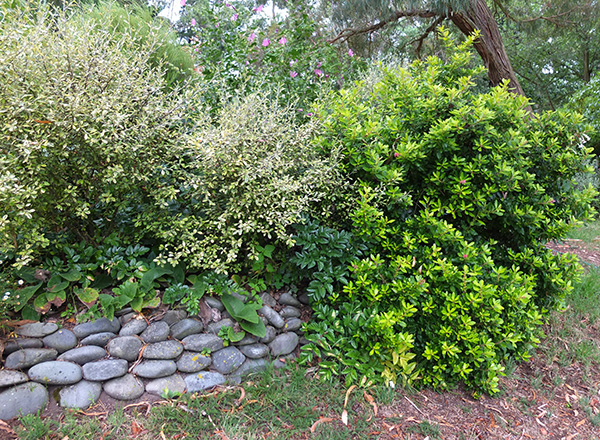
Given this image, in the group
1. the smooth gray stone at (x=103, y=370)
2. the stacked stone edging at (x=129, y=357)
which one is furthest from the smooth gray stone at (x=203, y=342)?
the smooth gray stone at (x=103, y=370)

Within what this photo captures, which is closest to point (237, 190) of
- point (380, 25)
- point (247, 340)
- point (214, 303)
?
point (214, 303)

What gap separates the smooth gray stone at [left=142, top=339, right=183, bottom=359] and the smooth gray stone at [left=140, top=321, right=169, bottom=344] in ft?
0.10

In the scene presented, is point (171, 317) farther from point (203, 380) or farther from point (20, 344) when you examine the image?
point (20, 344)

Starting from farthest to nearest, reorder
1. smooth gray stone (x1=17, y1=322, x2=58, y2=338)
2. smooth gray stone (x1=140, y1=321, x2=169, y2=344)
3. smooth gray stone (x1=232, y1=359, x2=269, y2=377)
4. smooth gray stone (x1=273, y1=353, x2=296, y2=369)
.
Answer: smooth gray stone (x1=273, y1=353, x2=296, y2=369)
smooth gray stone (x1=232, y1=359, x2=269, y2=377)
smooth gray stone (x1=140, y1=321, x2=169, y2=344)
smooth gray stone (x1=17, y1=322, x2=58, y2=338)

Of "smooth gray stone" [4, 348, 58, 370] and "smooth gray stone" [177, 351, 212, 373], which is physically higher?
"smooth gray stone" [177, 351, 212, 373]

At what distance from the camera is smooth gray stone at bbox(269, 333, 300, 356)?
262 centimetres

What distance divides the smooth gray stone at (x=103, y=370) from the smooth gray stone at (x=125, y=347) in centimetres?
6

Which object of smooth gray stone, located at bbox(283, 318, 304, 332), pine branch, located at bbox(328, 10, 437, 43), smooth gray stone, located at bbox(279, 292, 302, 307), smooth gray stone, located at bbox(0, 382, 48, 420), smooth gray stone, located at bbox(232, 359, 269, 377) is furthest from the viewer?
pine branch, located at bbox(328, 10, 437, 43)

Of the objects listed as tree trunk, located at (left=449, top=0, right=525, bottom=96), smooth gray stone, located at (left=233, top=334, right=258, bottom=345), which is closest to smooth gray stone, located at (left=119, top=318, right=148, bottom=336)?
smooth gray stone, located at (left=233, top=334, right=258, bottom=345)

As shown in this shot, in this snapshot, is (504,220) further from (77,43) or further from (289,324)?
(77,43)

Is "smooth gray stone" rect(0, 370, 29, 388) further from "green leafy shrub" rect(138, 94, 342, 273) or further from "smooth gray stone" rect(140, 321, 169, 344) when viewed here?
"green leafy shrub" rect(138, 94, 342, 273)

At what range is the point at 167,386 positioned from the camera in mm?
2258

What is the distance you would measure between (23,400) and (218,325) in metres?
1.08

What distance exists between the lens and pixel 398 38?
29.4ft
